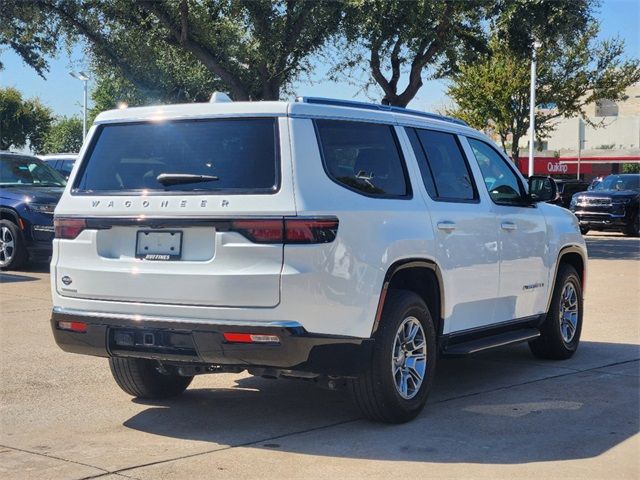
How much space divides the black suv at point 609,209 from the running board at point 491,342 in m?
18.6

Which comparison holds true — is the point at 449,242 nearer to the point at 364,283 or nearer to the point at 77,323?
the point at 364,283

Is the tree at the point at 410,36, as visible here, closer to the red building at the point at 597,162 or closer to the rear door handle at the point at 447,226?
the rear door handle at the point at 447,226

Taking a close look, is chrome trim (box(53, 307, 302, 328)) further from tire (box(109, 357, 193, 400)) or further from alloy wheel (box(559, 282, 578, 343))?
alloy wheel (box(559, 282, 578, 343))

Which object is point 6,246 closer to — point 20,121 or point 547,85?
point 547,85

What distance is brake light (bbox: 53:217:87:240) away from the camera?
5.91 meters

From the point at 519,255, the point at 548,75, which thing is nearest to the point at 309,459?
the point at 519,255

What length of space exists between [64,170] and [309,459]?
1762 centimetres

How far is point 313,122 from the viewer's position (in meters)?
5.70

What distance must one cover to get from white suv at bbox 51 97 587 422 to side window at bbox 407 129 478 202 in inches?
1.0

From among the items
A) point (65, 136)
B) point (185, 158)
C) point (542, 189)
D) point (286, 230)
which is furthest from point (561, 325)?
point (65, 136)

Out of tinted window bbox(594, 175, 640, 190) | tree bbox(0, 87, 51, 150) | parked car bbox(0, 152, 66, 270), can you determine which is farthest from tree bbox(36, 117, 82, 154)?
parked car bbox(0, 152, 66, 270)

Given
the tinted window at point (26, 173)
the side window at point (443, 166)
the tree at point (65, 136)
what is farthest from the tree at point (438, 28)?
the tree at point (65, 136)

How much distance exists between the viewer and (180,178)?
5633 millimetres

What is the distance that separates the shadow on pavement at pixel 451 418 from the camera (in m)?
5.52
